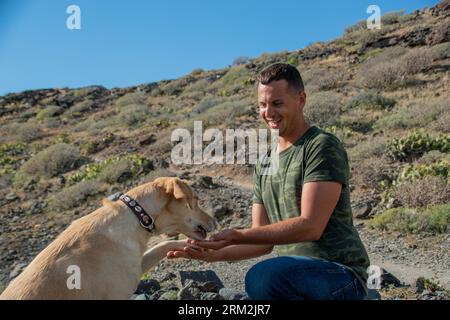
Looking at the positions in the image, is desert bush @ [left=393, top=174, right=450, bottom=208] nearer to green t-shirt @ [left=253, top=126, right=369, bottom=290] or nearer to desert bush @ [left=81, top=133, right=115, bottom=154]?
green t-shirt @ [left=253, top=126, right=369, bottom=290]

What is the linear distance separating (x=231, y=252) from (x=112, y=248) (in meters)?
0.90

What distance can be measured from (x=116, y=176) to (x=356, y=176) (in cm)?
682

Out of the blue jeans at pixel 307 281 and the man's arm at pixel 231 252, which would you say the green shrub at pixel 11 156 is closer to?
the man's arm at pixel 231 252

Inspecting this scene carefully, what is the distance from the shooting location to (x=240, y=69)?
33.8 meters

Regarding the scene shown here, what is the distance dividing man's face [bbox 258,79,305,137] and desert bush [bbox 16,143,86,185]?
14884 millimetres

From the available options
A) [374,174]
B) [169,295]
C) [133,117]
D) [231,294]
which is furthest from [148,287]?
[133,117]

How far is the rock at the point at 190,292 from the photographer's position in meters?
5.33

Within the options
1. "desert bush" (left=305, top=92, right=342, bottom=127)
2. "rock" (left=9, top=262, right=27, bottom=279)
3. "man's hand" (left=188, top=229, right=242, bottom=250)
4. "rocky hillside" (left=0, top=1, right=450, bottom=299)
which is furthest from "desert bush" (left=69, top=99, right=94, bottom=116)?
"man's hand" (left=188, top=229, right=242, bottom=250)

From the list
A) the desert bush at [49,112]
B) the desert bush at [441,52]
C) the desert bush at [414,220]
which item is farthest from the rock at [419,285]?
the desert bush at [49,112]

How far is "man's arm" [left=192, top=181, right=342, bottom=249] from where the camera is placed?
2988mm

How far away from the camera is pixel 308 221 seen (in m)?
2.98

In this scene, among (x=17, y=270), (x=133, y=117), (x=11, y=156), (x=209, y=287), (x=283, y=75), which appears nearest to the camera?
(x=283, y=75)

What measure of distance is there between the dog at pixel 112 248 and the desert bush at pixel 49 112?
3250 centimetres

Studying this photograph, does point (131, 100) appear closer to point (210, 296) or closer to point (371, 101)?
point (371, 101)
